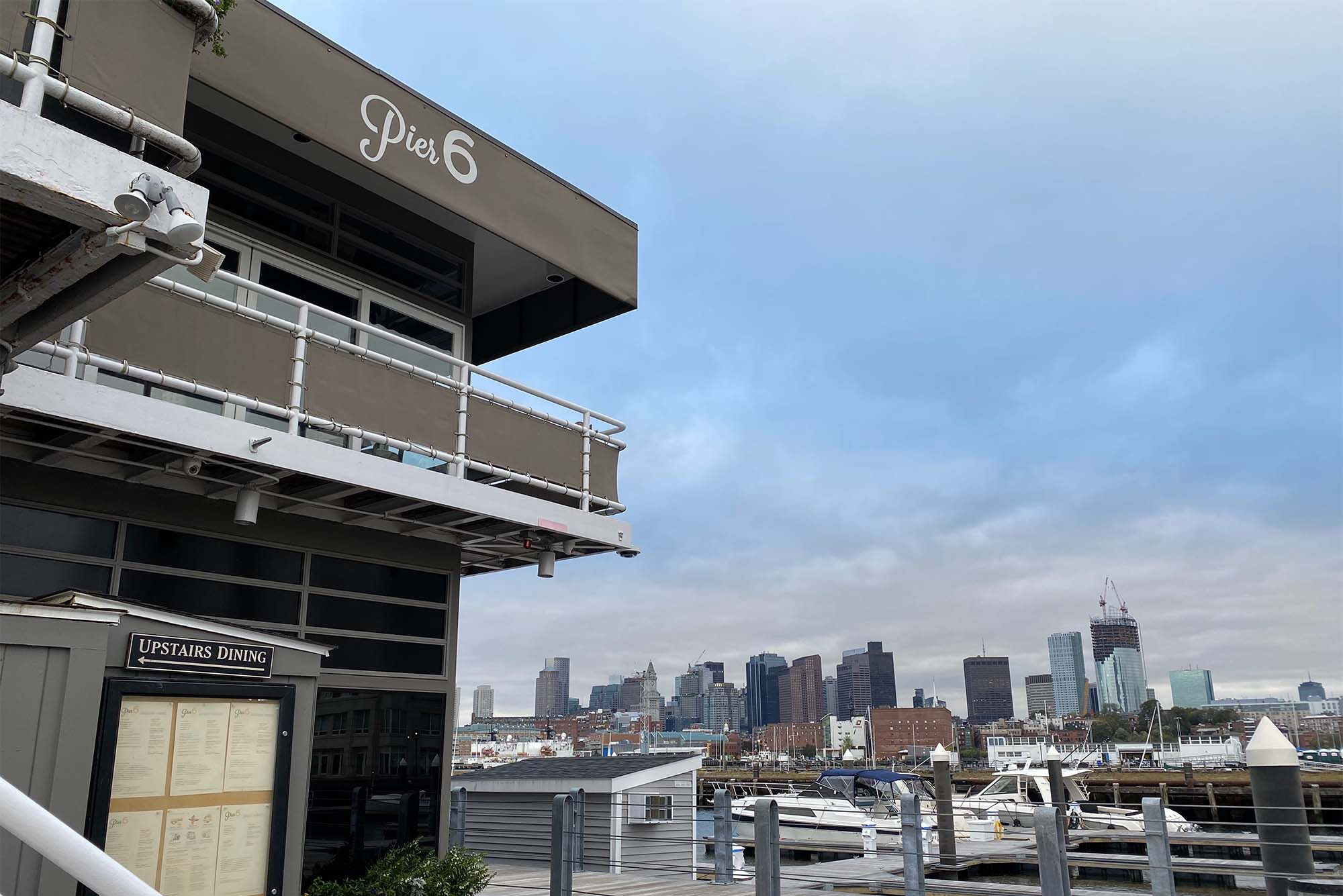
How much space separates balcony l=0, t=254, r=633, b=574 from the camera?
739cm

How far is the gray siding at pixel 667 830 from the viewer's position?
54.3 feet

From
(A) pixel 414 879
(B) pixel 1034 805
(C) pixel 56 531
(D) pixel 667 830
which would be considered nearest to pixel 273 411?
(C) pixel 56 531

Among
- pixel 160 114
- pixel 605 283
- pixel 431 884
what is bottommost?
pixel 431 884

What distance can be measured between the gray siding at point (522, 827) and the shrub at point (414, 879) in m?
6.95

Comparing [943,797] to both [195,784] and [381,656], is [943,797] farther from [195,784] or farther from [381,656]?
[195,784]

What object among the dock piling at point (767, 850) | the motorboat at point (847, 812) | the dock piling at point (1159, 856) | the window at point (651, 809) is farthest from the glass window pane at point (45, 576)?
the motorboat at point (847, 812)

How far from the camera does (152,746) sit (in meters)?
6.38

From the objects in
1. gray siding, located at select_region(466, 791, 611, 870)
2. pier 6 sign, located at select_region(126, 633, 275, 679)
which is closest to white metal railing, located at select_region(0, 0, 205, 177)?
pier 6 sign, located at select_region(126, 633, 275, 679)

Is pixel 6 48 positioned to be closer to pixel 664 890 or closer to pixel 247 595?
pixel 247 595

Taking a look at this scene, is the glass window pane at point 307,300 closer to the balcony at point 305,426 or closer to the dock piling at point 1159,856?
the balcony at point 305,426

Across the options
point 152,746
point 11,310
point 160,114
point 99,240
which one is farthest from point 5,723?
point 160,114

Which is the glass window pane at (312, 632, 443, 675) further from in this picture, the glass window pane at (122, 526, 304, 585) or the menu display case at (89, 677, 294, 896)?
the menu display case at (89, 677, 294, 896)

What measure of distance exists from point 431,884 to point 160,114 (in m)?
6.84

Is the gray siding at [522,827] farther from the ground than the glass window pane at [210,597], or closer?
closer
